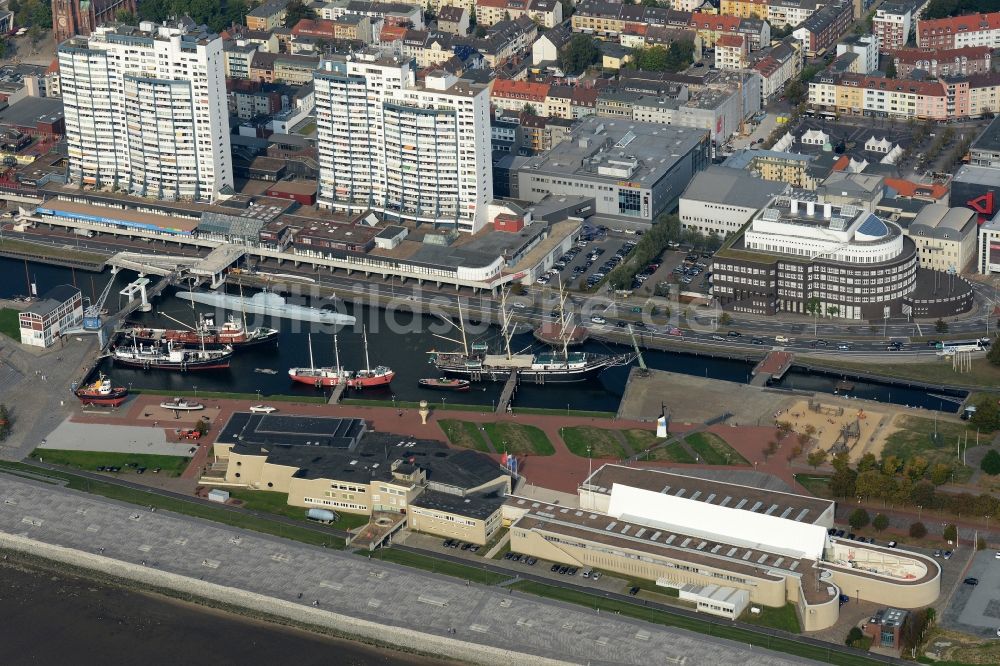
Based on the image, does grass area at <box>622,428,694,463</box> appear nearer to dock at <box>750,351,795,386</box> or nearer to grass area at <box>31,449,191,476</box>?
dock at <box>750,351,795,386</box>

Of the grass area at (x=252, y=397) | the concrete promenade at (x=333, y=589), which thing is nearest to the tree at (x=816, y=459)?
the concrete promenade at (x=333, y=589)

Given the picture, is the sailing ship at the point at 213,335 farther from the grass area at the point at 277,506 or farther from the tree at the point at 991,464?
the tree at the point at 991,464

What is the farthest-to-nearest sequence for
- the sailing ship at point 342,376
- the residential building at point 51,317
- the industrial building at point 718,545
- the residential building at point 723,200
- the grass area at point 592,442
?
the residential building at point 723,200 → the residential building at point 51,317 → the sailing ship at point 342,376 → the grass area at point 592,442 → the industrial building at point 718,545

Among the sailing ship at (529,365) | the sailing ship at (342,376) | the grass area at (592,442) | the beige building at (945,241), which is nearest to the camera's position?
the grass area at (592,442)

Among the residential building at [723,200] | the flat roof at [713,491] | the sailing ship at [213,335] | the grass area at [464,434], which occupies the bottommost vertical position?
the grass area at [464,434]

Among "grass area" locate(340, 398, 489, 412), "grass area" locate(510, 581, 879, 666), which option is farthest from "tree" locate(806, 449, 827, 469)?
"grass area" locate(340, 398, 489, 412)

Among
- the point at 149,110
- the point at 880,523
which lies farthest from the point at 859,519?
the point at 149,110

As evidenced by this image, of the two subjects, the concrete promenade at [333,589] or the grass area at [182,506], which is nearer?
the concrete promenade at [333,589]

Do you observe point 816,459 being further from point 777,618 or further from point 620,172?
point 620,172
